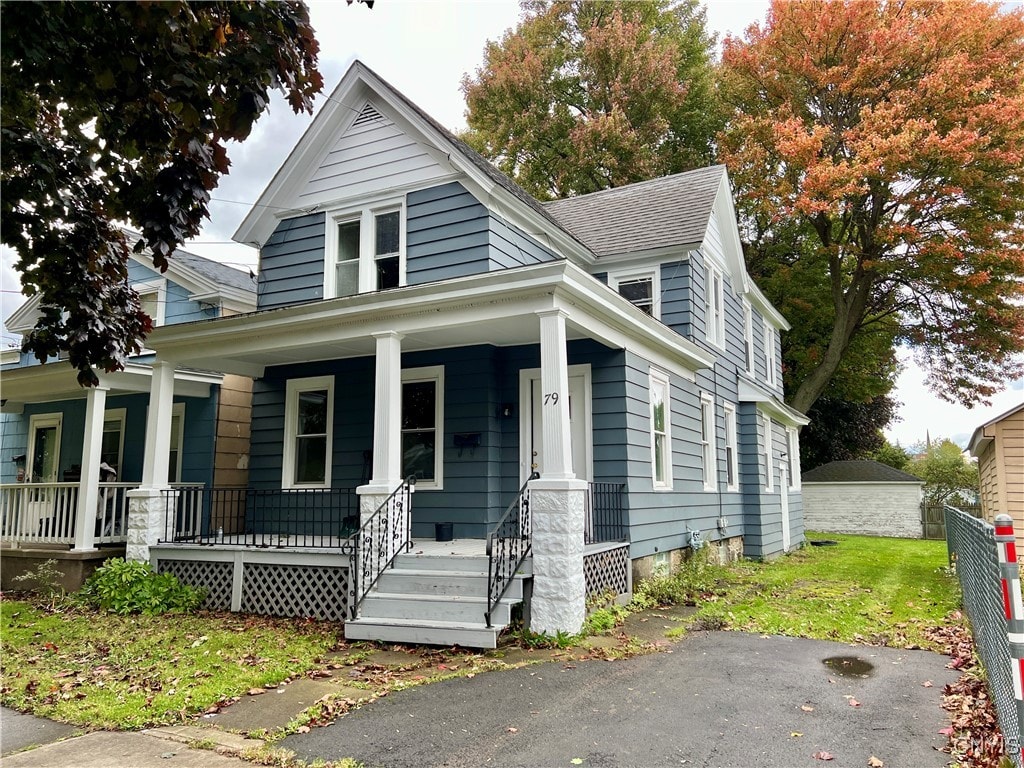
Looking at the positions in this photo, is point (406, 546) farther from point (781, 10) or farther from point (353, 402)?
point (781, 10)

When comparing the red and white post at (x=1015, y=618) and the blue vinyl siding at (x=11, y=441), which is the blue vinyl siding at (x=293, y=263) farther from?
the red and white post at (x=1015, y=618)

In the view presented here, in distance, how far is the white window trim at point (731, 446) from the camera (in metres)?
14.7

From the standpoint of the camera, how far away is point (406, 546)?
8.70 meters

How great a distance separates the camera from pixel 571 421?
34.0 ft

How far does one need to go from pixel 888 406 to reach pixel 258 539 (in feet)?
101

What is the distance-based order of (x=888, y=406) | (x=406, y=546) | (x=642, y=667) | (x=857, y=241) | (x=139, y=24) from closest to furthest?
(x=139, y=24), (x=642, y=667), (x=406, y=546), (x=857, y=241), (x=888, y=406)

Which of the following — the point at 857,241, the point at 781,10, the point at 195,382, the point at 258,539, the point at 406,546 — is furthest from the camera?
the point at 857,241

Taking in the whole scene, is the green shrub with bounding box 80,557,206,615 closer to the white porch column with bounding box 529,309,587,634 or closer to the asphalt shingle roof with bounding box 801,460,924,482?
the white porch column with bounding box 529,309,587,634

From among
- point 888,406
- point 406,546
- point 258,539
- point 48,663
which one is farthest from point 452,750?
point 888,406

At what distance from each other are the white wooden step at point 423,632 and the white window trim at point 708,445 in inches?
283

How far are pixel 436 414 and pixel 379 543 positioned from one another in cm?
273

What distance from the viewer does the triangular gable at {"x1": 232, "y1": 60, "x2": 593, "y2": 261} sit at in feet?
34.9

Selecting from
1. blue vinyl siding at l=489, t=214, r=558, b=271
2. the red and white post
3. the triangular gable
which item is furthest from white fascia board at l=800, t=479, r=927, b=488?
the red and white post

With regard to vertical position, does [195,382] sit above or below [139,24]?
below
